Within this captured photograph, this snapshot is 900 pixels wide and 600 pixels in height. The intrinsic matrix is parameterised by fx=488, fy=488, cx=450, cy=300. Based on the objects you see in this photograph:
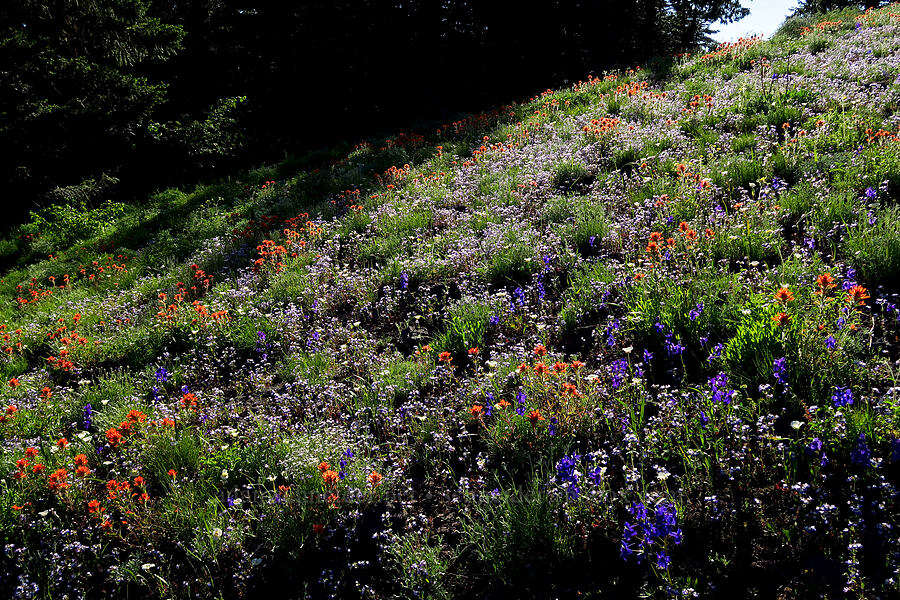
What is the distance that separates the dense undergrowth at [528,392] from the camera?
275 centimetres

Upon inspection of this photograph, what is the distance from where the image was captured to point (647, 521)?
8.88 feet

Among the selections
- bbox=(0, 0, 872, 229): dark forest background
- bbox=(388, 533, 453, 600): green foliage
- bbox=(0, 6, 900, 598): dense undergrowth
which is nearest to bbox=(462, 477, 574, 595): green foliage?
bbox=(0, 6, 900, 598): dense undergrowth

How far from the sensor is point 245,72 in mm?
19969

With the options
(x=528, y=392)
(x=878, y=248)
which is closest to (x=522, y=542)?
(x=528, y=392)

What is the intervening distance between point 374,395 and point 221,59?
65.5ft

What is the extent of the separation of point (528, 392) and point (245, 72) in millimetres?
20987

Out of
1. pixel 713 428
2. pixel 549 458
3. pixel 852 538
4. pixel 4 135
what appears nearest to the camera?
pixel 852 538

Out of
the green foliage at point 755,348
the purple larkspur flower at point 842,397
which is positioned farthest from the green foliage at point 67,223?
the purple larkspur flower at point 842,397

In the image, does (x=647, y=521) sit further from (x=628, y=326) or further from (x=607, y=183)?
(x=607, y=183)

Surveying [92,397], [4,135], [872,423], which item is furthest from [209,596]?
[4,135]

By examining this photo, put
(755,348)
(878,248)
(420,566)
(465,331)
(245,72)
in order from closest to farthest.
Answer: (420,566) < (755,348) < (878,248) < (465,331) < (245,72)

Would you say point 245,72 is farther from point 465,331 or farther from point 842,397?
point 842,397

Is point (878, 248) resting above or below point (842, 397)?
above

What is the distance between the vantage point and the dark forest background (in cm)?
1314
